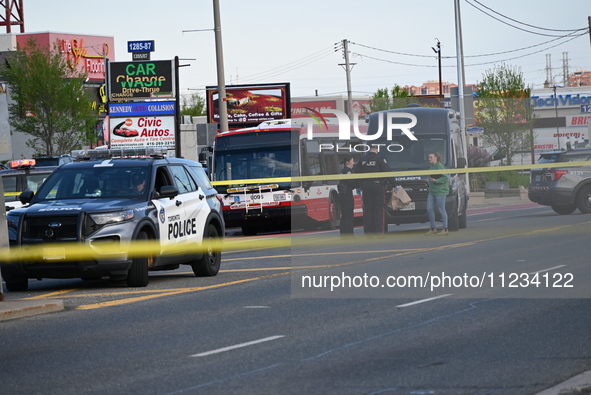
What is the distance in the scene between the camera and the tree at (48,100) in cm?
5784

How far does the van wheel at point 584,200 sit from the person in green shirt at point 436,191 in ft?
6.41

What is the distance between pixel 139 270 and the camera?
568 inches

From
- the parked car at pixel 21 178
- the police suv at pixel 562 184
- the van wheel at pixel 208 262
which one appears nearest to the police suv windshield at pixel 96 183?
the van wheel at pixel 208 262

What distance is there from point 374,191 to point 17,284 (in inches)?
224

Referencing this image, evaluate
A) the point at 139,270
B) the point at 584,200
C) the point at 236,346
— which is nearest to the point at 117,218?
the point at 139,270

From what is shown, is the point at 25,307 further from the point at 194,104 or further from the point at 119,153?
the point at 194,104

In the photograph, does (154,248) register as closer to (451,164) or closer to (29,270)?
(29,270)

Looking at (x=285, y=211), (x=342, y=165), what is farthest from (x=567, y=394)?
(x=285, y=211)

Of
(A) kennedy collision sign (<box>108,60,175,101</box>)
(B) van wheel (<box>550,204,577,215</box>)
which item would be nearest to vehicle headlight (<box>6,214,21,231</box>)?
(B) van wheel (<box>550,204,577,215</box>)

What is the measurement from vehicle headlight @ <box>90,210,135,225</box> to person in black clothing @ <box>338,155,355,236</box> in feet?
9.57

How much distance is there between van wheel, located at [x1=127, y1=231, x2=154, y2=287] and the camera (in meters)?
14.3

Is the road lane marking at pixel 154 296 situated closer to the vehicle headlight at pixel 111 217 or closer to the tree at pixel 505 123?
the vehicle headlight at pixel 111 217

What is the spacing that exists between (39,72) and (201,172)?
140 ft

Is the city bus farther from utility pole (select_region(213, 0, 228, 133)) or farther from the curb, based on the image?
the curb
